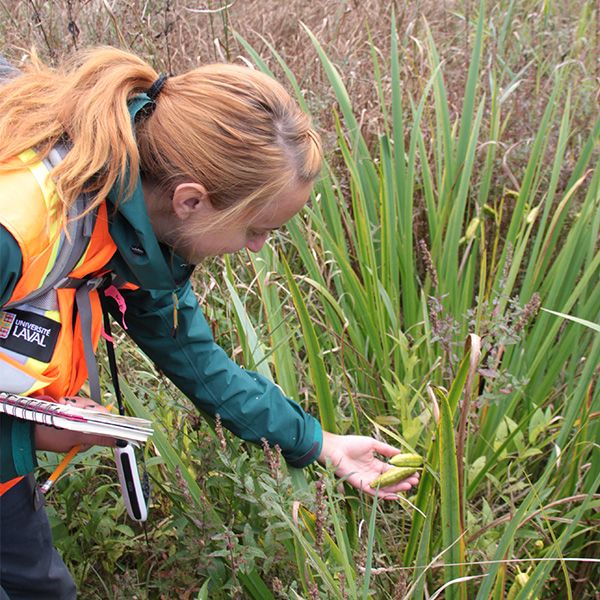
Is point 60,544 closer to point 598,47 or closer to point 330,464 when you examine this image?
point 330,464

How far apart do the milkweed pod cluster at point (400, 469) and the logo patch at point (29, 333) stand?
2.07ft

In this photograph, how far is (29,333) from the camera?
1.21 metres

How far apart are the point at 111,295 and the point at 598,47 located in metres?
2.64

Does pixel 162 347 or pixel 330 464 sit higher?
pixel 162 347

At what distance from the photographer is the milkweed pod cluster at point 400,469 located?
145cm

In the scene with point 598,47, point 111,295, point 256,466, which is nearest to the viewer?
point 111,295

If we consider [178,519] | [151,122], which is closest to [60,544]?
[178,519]

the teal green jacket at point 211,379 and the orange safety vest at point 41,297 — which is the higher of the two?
the orange safety vest at point 41,297

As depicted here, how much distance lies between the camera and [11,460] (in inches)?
51.2

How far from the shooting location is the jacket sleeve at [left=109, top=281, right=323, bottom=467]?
156cm

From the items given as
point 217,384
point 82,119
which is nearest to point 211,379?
point 217,384

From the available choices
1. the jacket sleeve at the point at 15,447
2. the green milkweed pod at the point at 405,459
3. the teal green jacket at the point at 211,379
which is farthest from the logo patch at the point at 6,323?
Result: the green milkweed pod at the point at 405,459

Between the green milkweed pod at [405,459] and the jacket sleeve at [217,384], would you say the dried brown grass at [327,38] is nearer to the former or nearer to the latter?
the jacket sleeve at [217,384]

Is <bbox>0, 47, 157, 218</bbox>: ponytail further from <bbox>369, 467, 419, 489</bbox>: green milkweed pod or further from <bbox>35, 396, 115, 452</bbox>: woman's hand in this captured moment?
<bbox>369, 467, 419, 489</bbox>: green milkweed pod
